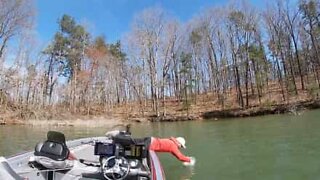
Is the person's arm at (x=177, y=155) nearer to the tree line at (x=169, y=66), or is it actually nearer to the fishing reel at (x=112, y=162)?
the fishing reel at (x=112, y=162)

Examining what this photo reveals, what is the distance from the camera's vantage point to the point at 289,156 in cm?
934

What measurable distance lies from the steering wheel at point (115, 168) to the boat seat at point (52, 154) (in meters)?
0.67

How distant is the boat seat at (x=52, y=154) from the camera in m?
5.37

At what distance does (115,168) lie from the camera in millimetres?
5484

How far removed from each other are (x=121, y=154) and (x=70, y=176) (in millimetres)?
1016

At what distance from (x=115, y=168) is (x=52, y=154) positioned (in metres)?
1.04

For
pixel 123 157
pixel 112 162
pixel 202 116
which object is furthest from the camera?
pixel 202 116

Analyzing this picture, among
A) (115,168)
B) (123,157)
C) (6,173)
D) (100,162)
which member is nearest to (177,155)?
(123,157)

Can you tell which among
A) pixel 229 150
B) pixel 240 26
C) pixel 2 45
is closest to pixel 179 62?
pixel 240 26

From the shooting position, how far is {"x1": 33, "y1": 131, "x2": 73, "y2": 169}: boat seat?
17.6 feet

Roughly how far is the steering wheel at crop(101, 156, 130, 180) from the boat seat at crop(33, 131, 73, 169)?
2.20ft

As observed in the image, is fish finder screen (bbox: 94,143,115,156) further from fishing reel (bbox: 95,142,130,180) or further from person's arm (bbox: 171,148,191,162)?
person's arm (bbox: 171,148,191,162)

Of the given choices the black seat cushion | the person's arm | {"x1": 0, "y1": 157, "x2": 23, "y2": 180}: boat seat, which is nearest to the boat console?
the black seat cushion

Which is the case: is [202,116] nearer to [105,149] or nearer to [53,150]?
[105,149]
